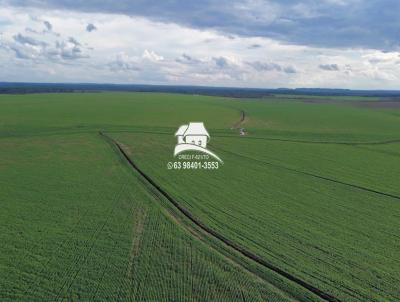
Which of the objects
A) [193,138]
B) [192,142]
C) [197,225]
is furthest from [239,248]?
[193,138]

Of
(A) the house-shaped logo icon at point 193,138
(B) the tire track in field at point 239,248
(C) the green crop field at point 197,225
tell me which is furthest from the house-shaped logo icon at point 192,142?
(B) the tire track in field at point 239,248

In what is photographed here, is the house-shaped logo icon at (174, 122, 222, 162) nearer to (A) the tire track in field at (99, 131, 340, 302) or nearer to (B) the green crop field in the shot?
(B) the green crop field

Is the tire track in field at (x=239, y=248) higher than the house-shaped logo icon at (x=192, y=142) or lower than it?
lower

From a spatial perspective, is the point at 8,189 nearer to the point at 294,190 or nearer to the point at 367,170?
the point at 294,190

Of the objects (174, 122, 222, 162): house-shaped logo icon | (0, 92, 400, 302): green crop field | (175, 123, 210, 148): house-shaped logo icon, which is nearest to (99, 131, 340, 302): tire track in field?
(0, 92, 400, 302): green crop field

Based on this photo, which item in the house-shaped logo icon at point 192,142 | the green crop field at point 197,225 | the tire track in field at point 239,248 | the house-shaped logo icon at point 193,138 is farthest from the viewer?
the house-shaped logo icon at point 193,138

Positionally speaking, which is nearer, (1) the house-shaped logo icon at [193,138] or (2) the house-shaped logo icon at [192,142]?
(2) the house-shaped logo icon at [192,142]

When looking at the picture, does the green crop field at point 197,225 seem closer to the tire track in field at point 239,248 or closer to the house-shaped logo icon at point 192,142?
the tire track in field at point 239,248

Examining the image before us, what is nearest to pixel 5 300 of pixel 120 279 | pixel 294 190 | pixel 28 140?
pixel 120 279

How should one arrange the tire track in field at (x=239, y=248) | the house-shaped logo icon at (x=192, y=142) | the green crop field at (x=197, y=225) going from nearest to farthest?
the tire track in field at (x=239, y=248)
the green crop field at (x=197, y=225)
the house-shaped logo icon at (x=192, y=142)
